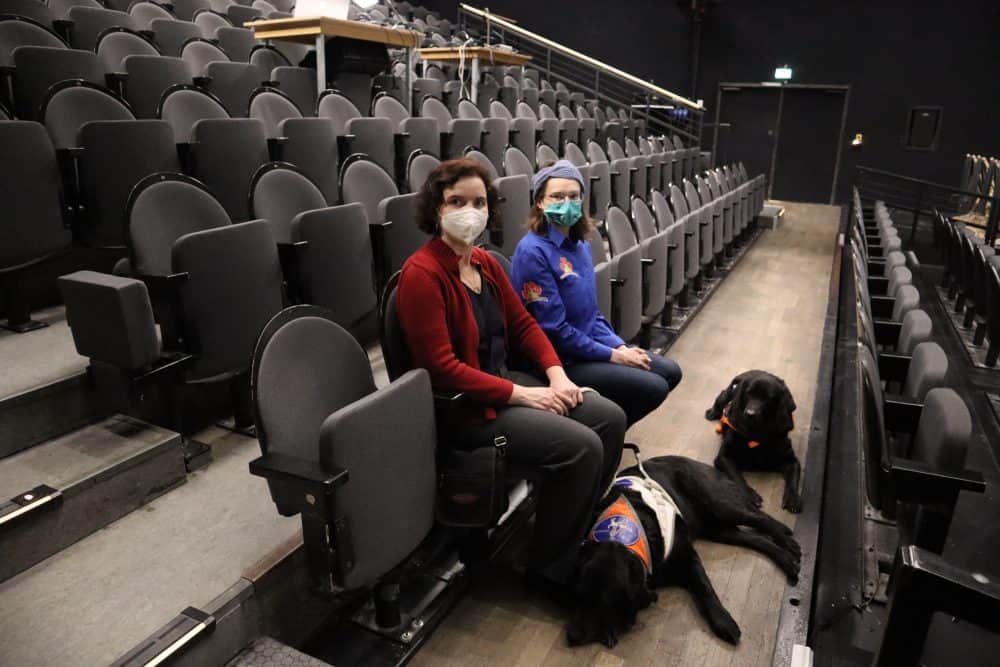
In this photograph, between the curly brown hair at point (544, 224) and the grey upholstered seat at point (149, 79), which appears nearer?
the curly brown hair at point (544, 224)

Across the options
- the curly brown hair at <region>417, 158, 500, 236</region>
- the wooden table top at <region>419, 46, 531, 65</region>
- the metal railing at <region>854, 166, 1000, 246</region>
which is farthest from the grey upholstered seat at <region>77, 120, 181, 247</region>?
the metal railing at <region>854, 166, 1000, 246</region>

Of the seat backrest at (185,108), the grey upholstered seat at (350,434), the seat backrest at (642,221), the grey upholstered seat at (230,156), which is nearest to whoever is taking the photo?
the grey upholstered seat at (350,434)

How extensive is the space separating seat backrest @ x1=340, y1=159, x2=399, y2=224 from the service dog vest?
0.51 metres

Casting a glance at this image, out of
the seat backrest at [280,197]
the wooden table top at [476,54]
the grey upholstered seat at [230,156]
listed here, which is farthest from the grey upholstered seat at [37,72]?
the wooden table top at [476,54]

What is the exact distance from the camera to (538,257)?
28.7 inches

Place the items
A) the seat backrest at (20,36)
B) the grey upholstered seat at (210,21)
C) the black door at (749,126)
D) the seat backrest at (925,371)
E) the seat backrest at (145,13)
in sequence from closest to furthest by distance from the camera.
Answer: the seat backrest at (925,371) → the seat backrest at (20,36) → the seat backrest at (145,13) → the grey upholstered seat at (210,21) → the black door at (749,126)

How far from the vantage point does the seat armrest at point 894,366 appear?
756mm

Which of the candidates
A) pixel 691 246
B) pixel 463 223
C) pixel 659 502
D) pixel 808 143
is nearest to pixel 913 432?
pixel 659 502

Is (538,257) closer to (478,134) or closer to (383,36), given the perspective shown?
(478,134)

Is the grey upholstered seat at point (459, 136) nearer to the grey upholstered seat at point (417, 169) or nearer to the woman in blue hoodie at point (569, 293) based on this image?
the grey upholstered seat at point (417, 169)

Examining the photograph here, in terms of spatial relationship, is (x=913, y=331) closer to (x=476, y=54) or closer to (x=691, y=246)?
(x=691, y=246)

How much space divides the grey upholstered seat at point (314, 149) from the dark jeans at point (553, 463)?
22.3 inches

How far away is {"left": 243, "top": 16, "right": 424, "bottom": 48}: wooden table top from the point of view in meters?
1.42

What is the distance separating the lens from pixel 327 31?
1.43m
